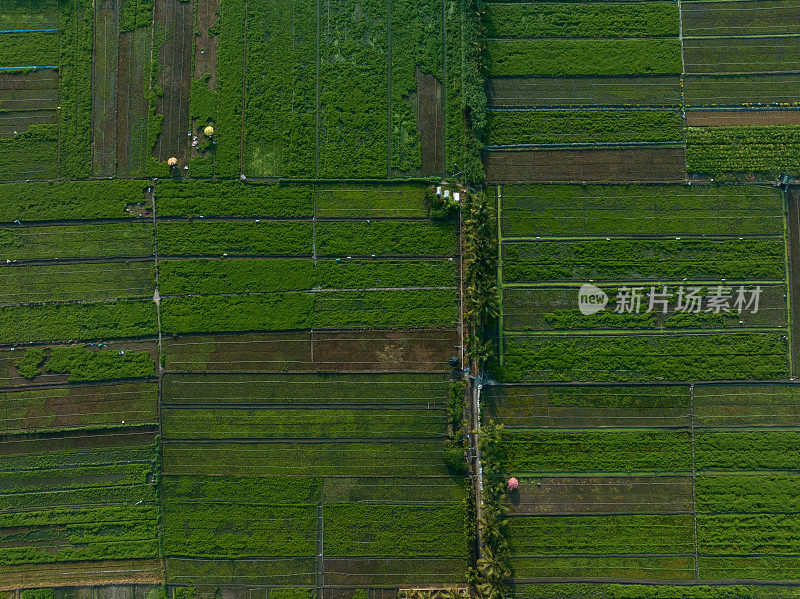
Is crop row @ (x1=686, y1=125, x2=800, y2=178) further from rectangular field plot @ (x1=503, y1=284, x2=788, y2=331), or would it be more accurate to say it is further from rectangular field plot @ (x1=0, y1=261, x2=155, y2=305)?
rectangular field plot @ (x1=0, y1=261, x2=155, y2=305)

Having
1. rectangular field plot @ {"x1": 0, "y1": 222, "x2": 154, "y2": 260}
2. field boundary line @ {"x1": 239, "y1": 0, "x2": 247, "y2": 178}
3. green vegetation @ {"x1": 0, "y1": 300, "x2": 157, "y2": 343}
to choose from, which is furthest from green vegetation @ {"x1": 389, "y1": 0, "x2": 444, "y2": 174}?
green vegetation @ {"x1": 0, "y1": 300, "x2": 157, "y2": 343}

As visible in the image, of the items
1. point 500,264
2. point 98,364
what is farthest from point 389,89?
point 98,364

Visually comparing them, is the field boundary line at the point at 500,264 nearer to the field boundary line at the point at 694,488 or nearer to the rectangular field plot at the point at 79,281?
the field boundary line at the point at 694,488

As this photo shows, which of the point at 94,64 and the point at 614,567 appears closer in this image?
the point at 614,567

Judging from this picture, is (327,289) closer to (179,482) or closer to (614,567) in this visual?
(179,482)

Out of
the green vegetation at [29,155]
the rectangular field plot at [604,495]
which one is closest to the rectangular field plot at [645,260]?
the rectangular field plot at [604,495]

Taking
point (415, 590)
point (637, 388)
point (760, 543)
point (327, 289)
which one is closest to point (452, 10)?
point (327, 289)

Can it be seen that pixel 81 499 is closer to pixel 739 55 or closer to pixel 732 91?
pixel 732 91
